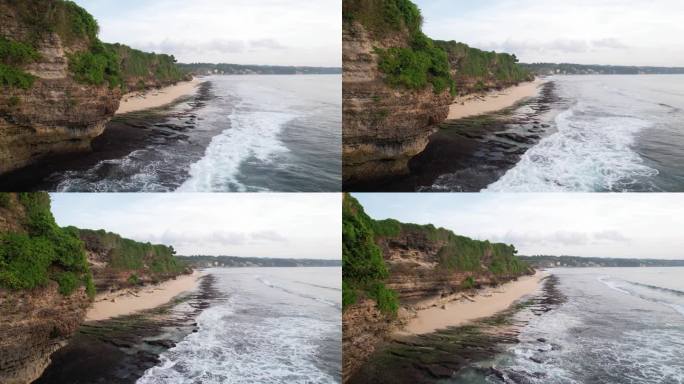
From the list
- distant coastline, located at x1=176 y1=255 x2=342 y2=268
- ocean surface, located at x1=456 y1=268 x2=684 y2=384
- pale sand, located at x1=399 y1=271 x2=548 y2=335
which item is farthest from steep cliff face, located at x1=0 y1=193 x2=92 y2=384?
ocean surface, located at x1=456 y1=268 x2=684 y2=384

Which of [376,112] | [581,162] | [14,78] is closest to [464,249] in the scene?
[581,162]

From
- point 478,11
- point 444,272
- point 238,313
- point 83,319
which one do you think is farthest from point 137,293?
point 478,11

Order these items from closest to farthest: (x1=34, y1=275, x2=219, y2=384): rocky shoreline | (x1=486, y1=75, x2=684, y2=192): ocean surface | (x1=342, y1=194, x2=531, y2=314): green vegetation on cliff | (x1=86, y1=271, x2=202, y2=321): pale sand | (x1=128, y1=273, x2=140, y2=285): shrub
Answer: (x1=486, y1=75, x2=684, y2=192): ocean surface < (x1=34, y1=275, x2=219, y2=384): rocky shoreline < (x1=342, y1=194, x2=531, y2=314): green vegetation on cliff < (x1=86, y1=271, x2=202, y2=321): pale sand < (x1=128, y1=273, x2=140, y2=285): shrub

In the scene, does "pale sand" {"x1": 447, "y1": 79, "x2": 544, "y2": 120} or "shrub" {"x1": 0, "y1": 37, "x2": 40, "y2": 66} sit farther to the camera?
"pale sand" {"x1": 447, "y1": 79, "x2": 544, "y2": 120}

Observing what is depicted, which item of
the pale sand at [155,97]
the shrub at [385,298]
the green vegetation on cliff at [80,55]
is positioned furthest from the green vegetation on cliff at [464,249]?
the green vegetation on cliff at [80,55]

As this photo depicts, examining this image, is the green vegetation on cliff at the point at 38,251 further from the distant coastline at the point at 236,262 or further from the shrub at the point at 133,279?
the distant coastline at the point at 236,262

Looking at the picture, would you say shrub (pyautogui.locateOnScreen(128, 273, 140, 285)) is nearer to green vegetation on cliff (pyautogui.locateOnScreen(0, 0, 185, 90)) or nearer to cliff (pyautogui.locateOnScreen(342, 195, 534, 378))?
green vegetation on cliff (pyautogui.locateOnScreen(0, 0, 185, 90))

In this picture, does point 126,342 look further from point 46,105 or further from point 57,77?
point 57,77

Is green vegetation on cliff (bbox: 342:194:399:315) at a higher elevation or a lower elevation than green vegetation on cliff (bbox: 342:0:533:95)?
lower
